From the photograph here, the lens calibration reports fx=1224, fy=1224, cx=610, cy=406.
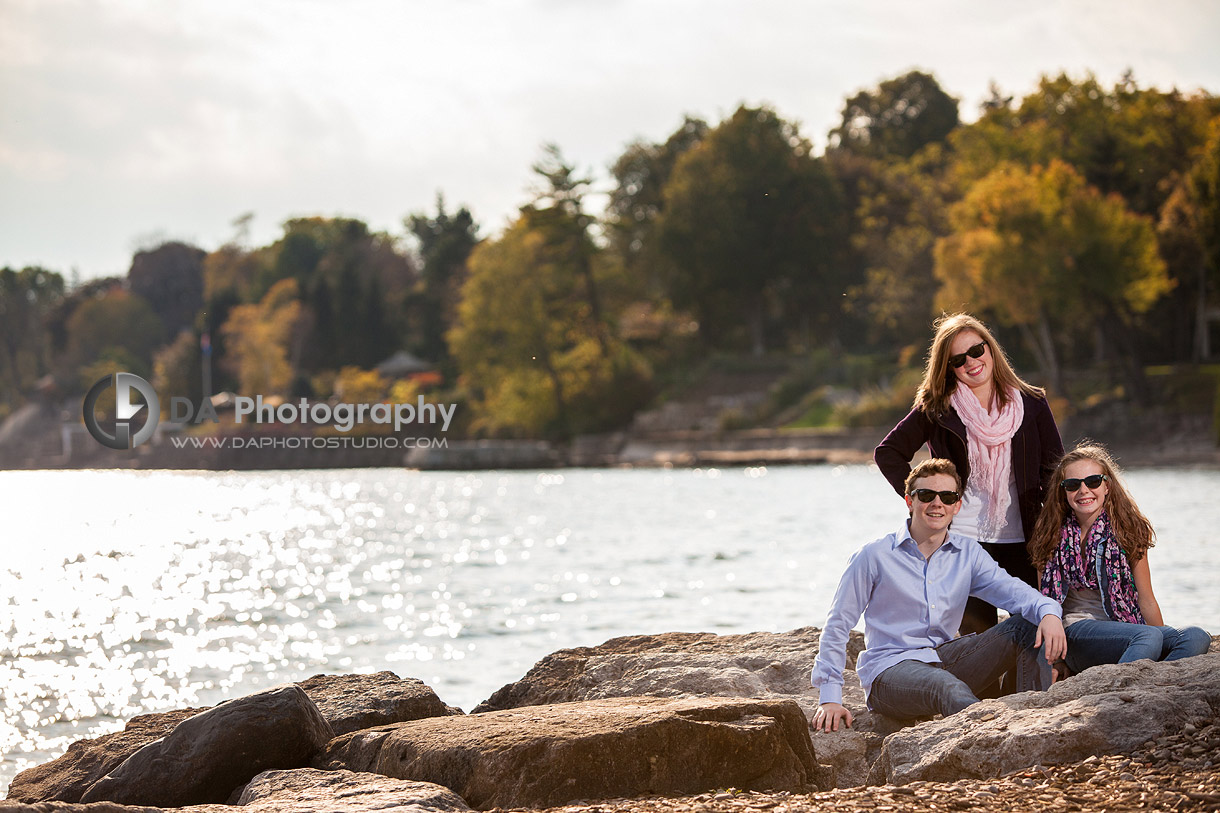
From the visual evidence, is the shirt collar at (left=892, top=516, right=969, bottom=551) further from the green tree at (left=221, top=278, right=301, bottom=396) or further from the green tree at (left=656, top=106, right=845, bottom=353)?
the green tree at (left=221, top=278, right=301, bottom=396)

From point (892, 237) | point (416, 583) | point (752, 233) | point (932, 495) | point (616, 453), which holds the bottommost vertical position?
point (416, 583)

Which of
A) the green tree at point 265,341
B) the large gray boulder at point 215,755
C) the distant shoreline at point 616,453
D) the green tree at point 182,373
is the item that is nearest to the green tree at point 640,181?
the distant shoreline at point 616,453

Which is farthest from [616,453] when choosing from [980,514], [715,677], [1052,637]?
[1052,637]

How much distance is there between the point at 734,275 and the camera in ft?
188

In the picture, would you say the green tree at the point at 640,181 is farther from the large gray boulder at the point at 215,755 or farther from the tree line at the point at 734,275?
the large gray boulder at the point at 215,755

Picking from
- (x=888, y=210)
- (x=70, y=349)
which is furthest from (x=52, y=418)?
(x=888, y=210)

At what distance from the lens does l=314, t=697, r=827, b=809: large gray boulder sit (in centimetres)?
456

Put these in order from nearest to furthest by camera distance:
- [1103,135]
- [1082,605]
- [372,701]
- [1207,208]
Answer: [1082,605] < [372,701] < [1207,208] < [1103,135]

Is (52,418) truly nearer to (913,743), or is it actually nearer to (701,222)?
(701,222)

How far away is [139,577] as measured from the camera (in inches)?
753

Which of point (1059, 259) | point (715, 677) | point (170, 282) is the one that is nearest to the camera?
point (715, 677)

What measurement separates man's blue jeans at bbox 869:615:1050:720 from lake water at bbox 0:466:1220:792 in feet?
15.3

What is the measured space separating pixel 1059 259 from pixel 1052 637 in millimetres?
36076

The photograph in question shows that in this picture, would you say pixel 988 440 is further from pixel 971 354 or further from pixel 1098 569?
pixel 1098 569
